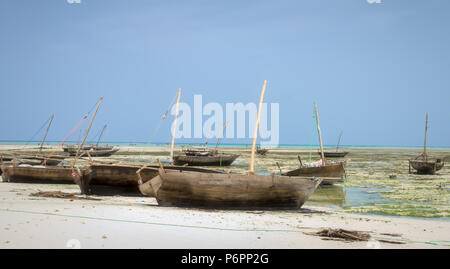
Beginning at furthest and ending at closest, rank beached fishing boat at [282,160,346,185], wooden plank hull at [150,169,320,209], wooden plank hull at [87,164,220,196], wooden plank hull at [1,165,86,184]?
beached fishing boat at [282,160,346,185], wooden plank hull at [1,165,86,184], wooden plank hull at [87,164,220,196], wooden plank hull at [150,169,320,209]

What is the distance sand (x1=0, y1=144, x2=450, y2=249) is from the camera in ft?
22.3

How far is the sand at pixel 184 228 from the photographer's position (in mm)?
6805

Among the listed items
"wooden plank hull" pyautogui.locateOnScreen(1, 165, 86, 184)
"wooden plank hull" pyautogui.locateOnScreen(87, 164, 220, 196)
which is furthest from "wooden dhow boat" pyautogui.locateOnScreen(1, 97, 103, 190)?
"wooden plank hull" pyautogui.locateOnScreen(87, 164, 220, 196)

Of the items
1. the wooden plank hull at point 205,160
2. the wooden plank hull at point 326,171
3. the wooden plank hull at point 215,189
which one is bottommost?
the wooden plank hull at point 205,160

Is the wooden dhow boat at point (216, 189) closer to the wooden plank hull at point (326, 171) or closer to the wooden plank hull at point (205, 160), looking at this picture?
the wooden plank hull at point (326, 171)

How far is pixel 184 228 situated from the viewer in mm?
8273

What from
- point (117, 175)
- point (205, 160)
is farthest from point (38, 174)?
point (205, 160)

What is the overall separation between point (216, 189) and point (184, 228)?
12.1 feet

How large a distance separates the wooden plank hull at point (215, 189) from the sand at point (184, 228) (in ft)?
1.81

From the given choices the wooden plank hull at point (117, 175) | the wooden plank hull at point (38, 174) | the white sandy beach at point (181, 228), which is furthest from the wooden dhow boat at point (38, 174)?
the white sandy beach at point (181, 228)

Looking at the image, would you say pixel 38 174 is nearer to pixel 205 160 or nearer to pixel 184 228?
pixel 184 228

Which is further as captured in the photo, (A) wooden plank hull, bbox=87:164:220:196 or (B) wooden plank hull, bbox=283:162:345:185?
(B) wooden plank hull, bbox=283:162:345:185

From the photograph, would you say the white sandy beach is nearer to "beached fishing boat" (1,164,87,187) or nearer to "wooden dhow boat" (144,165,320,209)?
"wooden dhow boat" (144,165,320,209)
